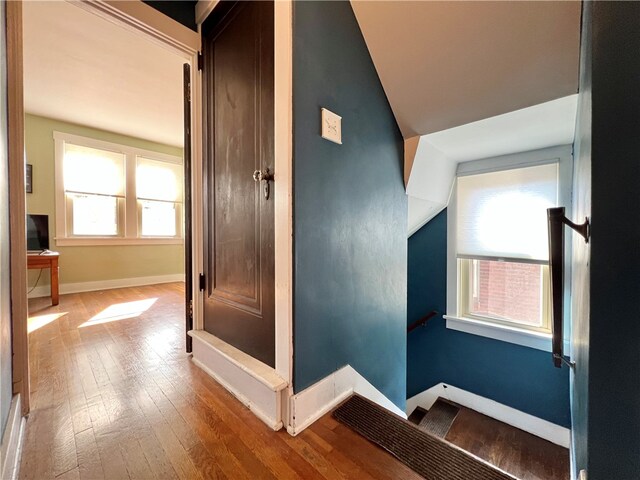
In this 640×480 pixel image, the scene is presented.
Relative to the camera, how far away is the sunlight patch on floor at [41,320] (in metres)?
2.20

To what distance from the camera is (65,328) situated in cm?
217

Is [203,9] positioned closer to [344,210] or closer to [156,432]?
[344,210]

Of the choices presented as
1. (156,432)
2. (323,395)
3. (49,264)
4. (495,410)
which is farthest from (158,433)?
(49,264)

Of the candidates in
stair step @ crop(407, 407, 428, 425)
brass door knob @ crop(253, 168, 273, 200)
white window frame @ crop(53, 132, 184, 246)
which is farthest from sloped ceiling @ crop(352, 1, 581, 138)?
white window frame @ crop(53, 132, 184, 246)

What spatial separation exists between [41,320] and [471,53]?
3828 millimetres

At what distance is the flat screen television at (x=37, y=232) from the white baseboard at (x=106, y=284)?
0.53 m

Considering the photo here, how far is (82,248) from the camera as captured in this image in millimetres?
3756

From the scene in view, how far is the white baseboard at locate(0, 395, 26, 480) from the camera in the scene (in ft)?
2.53

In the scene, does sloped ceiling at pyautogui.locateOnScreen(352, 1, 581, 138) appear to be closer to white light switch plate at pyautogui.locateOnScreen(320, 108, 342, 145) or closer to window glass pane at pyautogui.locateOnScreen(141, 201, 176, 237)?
white light switch plate at pyautogui.locateOnScreen(320, 108, 342, 145)

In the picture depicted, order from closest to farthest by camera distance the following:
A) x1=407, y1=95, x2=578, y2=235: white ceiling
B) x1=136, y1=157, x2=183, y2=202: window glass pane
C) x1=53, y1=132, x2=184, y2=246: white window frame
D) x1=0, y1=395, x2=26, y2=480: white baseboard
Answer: x1=0, y1=395, x2=26, y2=480: white baseboard → x1=407, y1=95, x2=578, y2=235: white ceiling → x1=53, y1=132, x2=184, y2=246: white window frame → x1=136, y1=157, x2=183, y2=202: window glass pane

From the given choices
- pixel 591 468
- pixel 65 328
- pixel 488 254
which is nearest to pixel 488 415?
pixel 488 254

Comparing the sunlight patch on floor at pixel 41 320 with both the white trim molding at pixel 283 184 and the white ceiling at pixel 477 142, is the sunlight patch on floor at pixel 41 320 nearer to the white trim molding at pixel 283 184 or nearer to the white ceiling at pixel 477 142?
the white trim molding at pixel 283 184

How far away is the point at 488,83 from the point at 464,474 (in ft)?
5.82

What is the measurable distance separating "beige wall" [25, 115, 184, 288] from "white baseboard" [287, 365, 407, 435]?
13.7ft
